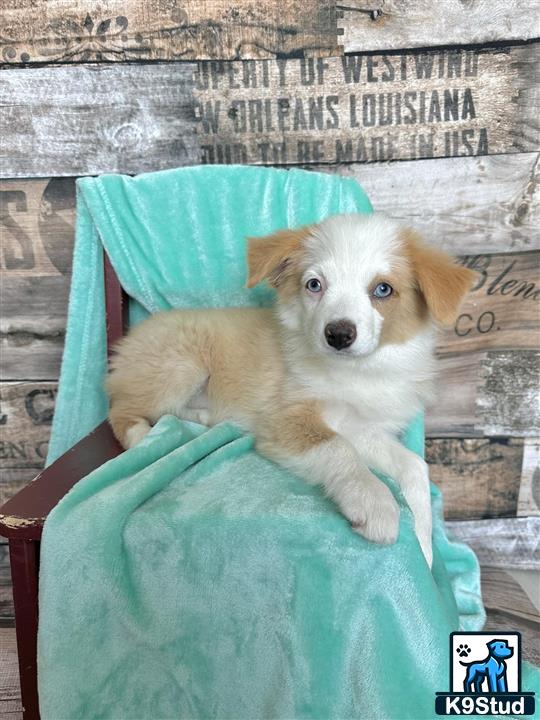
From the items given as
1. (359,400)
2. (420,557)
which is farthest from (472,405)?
(420,557)

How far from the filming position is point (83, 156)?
7.23ft

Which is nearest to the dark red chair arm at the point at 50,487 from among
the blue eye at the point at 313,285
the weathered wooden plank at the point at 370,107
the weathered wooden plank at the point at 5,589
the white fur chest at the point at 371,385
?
the white fur chest at the point at 371,385

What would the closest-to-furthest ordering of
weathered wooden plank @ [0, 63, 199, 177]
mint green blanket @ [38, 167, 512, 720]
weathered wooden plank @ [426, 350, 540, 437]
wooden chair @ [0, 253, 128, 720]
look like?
mint green blanket @ [38, 167, 512, 720], wooden chair @ [0, 253, 128, 720], weathered wooden plank @ [0, 63, 199, 177], weathered wooden plank @ [426, 350, 540, 437]

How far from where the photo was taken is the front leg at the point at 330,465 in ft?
4.10

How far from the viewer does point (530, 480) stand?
8.11ft

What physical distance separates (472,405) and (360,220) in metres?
1.10

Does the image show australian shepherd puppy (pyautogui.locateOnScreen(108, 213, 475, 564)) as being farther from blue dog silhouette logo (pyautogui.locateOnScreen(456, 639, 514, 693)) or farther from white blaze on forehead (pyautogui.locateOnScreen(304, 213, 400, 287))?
blue dog silhouette logo (pyautogui.locateOnScreen(456, 639, 514, 693))

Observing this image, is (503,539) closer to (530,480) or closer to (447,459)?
(530,480)

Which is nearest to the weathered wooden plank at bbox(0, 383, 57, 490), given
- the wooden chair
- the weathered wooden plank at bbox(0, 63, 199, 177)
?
the weathered wooden plank at bbox(0, 63, 199, 177)

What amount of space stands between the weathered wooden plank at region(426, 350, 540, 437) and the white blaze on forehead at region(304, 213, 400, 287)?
921mm

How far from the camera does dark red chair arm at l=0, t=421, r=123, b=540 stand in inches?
50.2

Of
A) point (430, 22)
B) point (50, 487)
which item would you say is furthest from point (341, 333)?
point (430, 22)

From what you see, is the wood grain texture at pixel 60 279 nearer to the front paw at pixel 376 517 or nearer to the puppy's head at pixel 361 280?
the puppy's head at pixel 361 280

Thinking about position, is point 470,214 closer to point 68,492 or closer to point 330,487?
point 330,487
